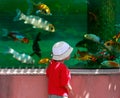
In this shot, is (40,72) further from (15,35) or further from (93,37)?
(93,37)

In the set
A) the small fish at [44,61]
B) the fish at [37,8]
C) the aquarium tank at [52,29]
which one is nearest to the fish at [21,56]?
the aquarium tank at [52,29]

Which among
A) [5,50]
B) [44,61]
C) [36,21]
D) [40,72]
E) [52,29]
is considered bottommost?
[40,72]

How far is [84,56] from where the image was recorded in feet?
24.8

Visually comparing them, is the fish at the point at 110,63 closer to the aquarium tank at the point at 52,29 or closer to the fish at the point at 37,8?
the aquarium tank at the point at 52,29

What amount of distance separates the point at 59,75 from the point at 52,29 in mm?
1419

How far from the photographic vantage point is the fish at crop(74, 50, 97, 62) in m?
7.56

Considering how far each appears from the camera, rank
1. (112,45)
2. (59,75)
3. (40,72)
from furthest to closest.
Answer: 1. (112,45)
2. (40,72)
3. (59,75)

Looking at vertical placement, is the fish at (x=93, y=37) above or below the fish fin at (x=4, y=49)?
above

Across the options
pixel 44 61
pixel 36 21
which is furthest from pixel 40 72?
pixel 36 21

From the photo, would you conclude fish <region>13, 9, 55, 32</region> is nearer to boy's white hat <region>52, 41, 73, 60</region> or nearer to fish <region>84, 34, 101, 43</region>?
fish <region>84, 34, 101, 43</region>

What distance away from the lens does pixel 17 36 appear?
7.56 metres

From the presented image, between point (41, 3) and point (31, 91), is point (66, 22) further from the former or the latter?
point (31, 91)

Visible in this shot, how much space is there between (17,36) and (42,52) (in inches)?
19.3

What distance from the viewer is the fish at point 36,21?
7.53 meters
